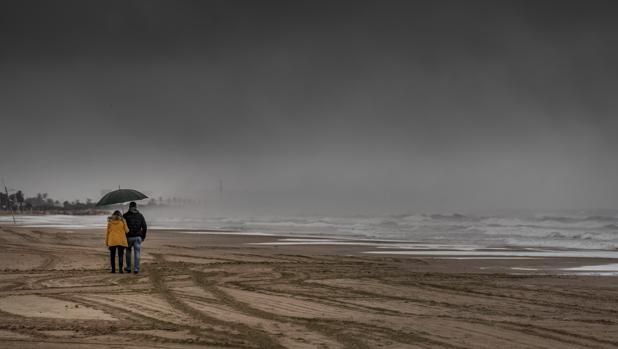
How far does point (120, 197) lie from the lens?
17891 millimetres

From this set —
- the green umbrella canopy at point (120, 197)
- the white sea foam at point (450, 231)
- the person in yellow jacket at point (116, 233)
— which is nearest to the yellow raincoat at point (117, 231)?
the person in yellow jacket at point (116, 233)

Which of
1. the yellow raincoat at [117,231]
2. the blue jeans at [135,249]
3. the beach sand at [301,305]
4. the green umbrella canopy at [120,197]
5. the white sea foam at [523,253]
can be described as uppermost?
the green umbrella canopy at [120,197]

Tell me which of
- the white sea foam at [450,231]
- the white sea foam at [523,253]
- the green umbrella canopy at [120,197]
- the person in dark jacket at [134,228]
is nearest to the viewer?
the person in dark jacket at [134,228]

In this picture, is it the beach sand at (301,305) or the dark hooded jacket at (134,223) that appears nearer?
the beach sand at (301,305)

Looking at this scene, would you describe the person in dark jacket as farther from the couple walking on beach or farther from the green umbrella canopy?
the green umbrella canopy

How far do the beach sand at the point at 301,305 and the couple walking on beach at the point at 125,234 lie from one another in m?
0.50

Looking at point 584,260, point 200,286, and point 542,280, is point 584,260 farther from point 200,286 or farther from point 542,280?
point 200,286

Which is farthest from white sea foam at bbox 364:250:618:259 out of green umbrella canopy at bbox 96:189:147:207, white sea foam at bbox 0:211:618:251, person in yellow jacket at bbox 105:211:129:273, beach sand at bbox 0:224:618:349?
person in yellow jacket at bbox 105:211:129:273

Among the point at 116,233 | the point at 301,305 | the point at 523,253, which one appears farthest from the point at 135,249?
the point at 523,253

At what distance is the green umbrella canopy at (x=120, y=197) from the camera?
697 inches

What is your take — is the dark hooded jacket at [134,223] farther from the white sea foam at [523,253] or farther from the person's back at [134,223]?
the white sea foam at [523,253]

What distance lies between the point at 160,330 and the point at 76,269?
9494 millimetres

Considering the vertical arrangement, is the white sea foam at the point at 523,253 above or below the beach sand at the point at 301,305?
below

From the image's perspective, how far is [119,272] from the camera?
1708cm
